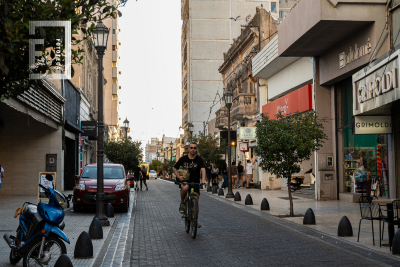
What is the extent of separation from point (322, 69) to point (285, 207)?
21.6ft

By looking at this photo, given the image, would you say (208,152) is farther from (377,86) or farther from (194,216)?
(194,216)

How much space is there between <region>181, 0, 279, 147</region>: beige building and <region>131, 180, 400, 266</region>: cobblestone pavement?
5217 cm

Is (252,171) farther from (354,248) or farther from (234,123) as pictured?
(354,248)

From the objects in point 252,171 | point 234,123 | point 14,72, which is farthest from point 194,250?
point 234,123

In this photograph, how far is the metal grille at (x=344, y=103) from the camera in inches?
748

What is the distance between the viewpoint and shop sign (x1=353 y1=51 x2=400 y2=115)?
11.8 meters

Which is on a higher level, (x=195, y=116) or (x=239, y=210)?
(x=195, y=116)

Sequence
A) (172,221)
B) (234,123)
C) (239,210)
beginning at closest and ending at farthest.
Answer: (172,221) < (239,210) < (234,123)

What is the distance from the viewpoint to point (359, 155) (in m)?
18.6

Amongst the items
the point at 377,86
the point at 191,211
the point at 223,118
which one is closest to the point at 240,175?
the point at 223,118

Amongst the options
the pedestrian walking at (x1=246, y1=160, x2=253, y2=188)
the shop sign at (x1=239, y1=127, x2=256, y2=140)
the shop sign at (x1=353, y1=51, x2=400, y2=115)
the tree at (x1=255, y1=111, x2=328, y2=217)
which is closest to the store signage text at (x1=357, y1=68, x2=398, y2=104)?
the shop sign at (x1=353, y1=51, x2=400, y2=115)

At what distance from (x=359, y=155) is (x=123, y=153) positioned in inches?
1035

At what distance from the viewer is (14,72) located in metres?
6.11

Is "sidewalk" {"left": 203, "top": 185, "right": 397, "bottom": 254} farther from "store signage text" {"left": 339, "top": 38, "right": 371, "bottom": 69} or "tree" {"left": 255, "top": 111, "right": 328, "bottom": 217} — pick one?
"store signage text" {"left": 339, "top": 38, "right": 371, "bottom": 69}
